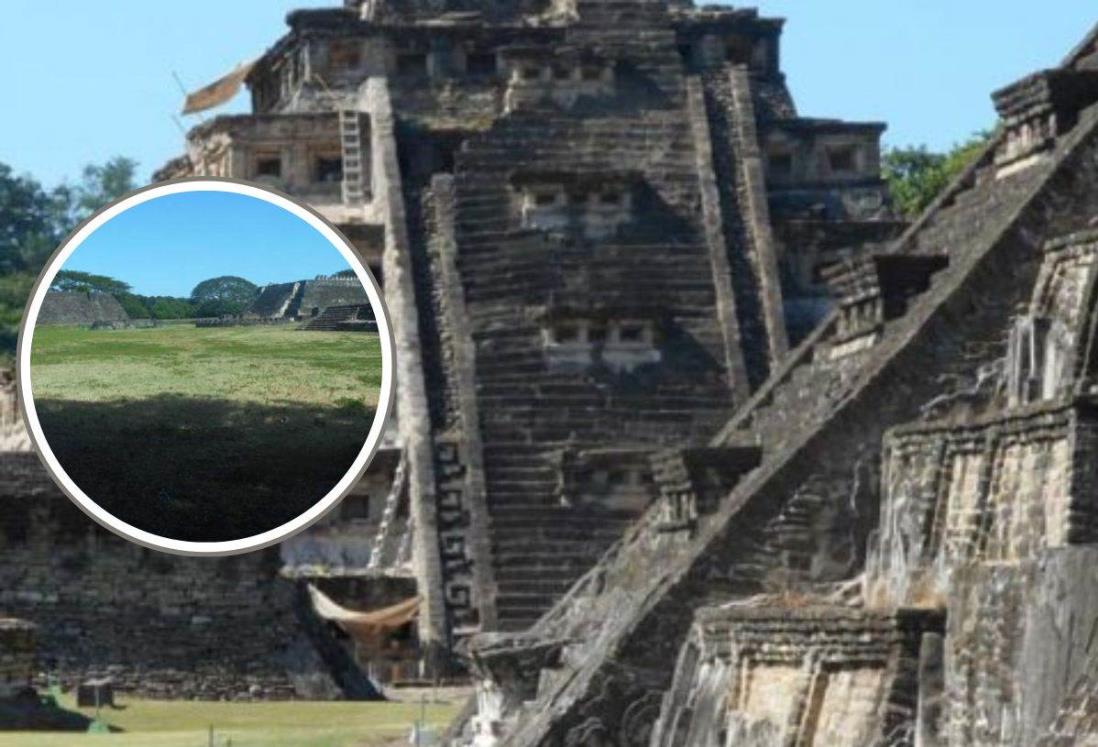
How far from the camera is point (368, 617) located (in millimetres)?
45812

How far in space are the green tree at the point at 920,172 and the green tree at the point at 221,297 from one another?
4492 cm

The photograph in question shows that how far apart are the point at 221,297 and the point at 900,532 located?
346 inches

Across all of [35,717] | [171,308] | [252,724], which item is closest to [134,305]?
[171,308]

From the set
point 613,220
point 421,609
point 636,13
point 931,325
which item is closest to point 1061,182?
point 931,325

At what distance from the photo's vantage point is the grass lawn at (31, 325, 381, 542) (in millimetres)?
20625

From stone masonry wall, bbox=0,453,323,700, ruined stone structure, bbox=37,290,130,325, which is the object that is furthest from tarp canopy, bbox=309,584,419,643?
ruined stone structure, bbox=37,290,130,325

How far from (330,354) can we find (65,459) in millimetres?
1799

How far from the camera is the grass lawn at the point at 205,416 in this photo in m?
20.6

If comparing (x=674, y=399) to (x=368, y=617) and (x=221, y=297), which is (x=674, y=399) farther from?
(x=221, y=297)

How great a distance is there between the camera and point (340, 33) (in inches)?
2218

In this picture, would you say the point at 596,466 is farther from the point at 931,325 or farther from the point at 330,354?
the point at 330,354

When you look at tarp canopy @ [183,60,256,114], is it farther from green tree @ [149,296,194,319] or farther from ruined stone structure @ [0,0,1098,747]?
green tree @ [149,296,194,319]

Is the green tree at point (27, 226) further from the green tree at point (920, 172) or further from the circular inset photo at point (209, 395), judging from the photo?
the circular inset photo at point (209, 395)

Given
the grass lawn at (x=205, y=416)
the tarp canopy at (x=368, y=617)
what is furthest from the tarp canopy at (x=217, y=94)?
the grass lawn at (x=205, y=416)
